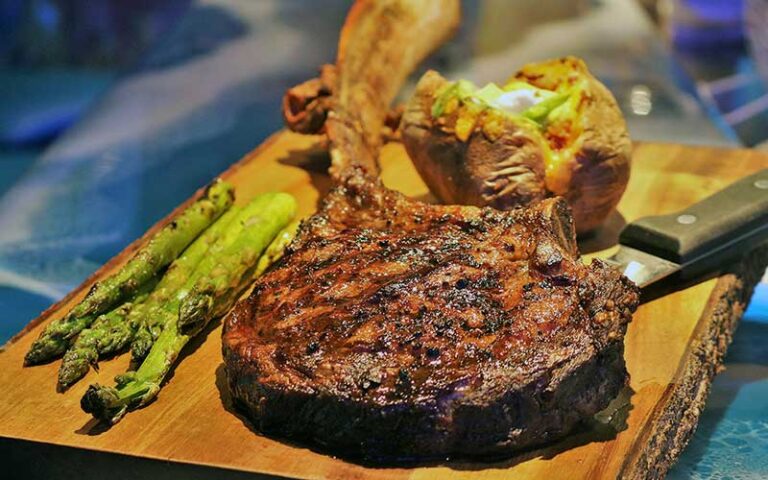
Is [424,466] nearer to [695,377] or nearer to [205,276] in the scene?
[695,377]

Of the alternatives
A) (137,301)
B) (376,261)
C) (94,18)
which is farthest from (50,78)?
(376,261)

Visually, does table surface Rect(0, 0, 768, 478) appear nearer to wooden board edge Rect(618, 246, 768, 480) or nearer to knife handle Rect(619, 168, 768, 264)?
wooden board edge Rect(618, 246, 768, 480)

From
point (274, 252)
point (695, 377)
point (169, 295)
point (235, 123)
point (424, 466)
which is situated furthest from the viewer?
point (235, 123)

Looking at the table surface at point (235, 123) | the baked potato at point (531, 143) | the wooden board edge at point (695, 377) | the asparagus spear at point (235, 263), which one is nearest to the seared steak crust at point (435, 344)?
the wooden board edge at point (695, 377)

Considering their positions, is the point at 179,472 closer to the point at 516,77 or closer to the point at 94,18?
the point at 516,77

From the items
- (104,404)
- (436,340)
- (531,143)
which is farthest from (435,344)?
(531,143)

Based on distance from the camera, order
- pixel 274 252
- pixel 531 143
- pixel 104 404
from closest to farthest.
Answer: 1. pixel 104 404
2. pixel 531 143
3. pixel 274 252
